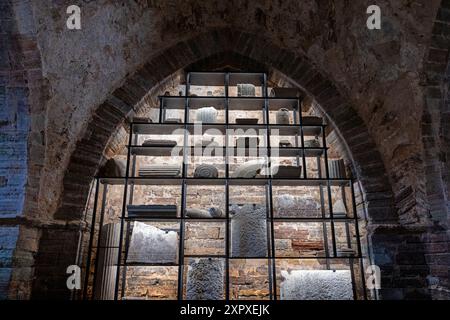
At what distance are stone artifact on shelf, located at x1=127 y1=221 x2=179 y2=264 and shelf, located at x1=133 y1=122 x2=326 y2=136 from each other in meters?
0.92

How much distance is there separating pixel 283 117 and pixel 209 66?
98cm

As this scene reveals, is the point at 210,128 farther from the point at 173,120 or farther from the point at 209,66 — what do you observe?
the point at 209,66

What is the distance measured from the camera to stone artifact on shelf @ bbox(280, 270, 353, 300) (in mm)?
2945

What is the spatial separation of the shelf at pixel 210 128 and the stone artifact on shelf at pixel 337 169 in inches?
15.5

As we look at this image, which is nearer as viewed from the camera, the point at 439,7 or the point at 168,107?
the point at 439,7

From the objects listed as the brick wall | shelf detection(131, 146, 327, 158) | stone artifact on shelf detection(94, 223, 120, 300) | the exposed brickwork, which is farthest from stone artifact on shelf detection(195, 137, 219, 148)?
the brick wall

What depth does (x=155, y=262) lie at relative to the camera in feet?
9.83

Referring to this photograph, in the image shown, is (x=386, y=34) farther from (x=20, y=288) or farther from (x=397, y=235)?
(x=20, y=288)

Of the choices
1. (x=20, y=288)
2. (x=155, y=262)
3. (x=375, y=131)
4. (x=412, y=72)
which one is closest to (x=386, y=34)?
(x=412, y=72)

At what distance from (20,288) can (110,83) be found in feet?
6.03

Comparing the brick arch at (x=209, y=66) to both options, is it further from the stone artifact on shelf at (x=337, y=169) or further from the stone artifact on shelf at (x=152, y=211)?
the stone artifact on shelf at (x=152, y=211)

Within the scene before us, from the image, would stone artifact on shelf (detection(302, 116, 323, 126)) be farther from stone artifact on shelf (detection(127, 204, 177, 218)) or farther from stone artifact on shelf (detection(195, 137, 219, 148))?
stone artifact on shelf (detection(127, 204, 177, 218))

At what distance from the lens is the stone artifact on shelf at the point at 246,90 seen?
12.5 feet

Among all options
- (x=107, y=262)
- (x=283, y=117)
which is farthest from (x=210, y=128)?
(x=107, y=262)
